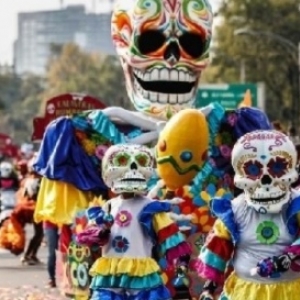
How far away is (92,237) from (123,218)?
0.25 meters

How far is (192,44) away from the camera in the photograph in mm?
11164

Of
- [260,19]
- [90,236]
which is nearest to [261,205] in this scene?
[90,236]

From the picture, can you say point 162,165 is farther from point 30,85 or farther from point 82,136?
point 30,85

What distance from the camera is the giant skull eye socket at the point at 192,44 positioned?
1110 cm

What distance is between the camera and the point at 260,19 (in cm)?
4856

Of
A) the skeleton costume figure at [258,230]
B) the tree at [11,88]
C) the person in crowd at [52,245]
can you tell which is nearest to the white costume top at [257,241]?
the skeleton costume figure at [258,230]

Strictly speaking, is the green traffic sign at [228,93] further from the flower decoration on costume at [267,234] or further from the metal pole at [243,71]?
the flower decoration on costume at [267,234]

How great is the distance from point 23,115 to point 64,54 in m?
11.9

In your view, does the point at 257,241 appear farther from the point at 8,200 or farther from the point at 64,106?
the point at 8,200

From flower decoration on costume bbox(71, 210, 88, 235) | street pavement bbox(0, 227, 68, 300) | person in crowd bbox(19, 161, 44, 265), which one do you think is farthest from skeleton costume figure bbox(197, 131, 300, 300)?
person in crowd bbox(19, 161, 44, 265)

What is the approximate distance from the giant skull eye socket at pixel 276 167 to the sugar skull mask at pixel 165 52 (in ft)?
11.1

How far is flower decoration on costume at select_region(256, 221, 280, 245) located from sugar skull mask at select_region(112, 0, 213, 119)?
138 inches

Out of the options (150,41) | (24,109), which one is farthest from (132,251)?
(24,109)

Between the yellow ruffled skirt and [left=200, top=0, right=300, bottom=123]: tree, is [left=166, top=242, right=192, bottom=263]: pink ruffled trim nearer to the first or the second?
the yellow ruffled skirt
